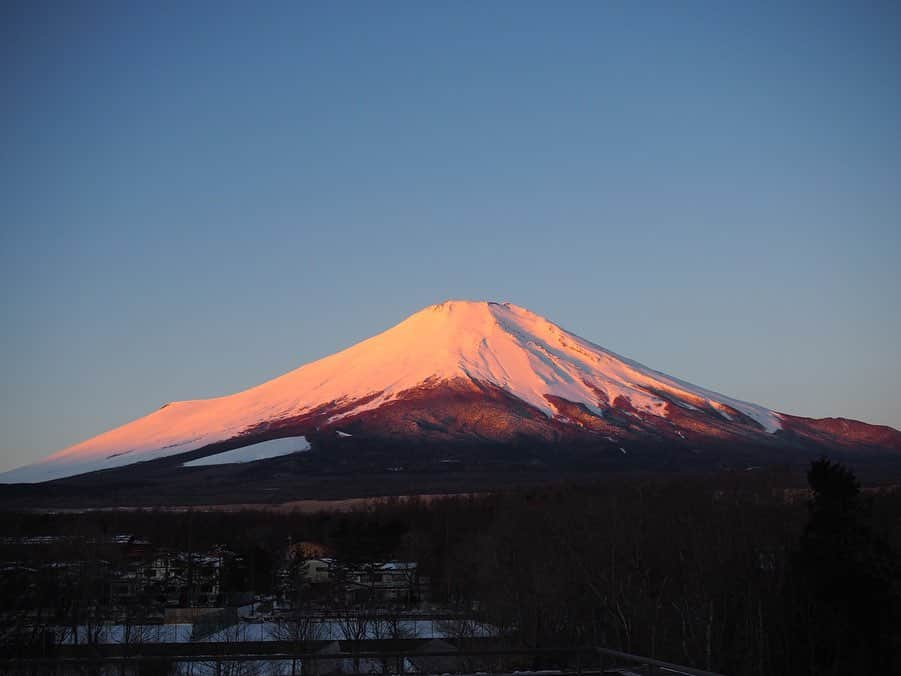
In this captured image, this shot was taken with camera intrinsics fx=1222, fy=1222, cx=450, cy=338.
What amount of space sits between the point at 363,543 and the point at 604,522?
92.9 feet

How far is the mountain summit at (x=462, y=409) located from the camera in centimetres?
14588

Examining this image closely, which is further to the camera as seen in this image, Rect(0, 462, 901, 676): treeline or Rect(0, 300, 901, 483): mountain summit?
Rect(0, 300, 901, 483): mountain summit

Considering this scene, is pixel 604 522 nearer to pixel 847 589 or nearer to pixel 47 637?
pixel 847 589

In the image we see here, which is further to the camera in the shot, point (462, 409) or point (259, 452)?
point (462, 409)

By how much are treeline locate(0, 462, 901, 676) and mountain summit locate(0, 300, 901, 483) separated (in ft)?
260

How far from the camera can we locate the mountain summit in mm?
145875

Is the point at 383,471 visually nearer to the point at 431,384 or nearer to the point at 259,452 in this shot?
the point at 259,452

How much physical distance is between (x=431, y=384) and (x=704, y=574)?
115m

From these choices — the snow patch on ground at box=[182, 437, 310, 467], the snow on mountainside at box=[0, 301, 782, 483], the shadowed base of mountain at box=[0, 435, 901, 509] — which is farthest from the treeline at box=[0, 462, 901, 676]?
the snow on mountainside at box=[0, 301, 782, 483]

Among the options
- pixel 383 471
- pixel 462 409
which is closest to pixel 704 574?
pixel 383 471

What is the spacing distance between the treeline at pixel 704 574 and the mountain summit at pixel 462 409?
7915cm

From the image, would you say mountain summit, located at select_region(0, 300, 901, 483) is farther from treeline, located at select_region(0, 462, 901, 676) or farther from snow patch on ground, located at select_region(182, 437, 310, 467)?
treeline, located at select_region(0, 462, 901, 676)

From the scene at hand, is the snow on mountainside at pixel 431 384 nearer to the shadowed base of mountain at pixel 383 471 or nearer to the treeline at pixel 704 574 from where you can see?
the shadowed base of mountain at pixel 383 471

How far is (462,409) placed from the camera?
151000mm
